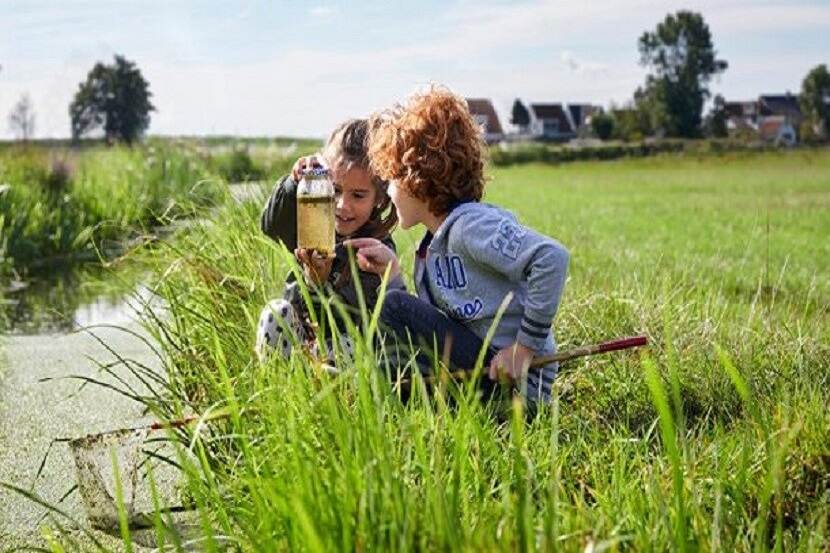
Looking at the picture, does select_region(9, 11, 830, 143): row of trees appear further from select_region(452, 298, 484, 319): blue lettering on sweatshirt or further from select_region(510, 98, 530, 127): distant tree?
select_region(452, 298, 484, 319): blue lettering on sweatshirt

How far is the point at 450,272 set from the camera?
3.57 meters

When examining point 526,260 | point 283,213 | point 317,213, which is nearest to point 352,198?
point 283,213

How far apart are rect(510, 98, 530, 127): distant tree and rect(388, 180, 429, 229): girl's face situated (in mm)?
86858

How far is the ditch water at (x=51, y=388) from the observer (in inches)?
140

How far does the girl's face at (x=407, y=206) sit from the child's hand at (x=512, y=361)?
0.47 meters

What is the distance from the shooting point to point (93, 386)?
518cm

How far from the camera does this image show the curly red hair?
11.5 feet

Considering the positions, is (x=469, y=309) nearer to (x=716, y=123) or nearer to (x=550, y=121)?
(x=716, y=123)

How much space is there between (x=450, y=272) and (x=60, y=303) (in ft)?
16.3

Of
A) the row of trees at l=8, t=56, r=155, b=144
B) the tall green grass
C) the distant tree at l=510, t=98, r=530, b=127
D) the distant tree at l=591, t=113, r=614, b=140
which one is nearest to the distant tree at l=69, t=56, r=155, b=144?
the row of trees at l=8, t=56, r=155, b=144

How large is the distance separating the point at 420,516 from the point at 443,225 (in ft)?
5.54

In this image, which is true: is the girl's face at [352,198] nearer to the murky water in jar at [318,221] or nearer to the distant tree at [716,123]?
the murky water in jar at [318,221]

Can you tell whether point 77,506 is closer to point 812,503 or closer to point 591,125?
point 812,503

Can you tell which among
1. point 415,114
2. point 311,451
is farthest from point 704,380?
point 311,451
